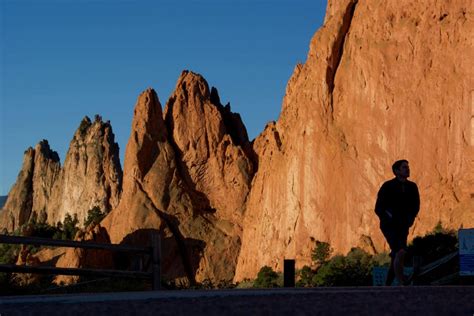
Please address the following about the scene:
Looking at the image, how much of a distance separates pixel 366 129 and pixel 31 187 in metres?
124

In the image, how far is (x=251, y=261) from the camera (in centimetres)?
7081

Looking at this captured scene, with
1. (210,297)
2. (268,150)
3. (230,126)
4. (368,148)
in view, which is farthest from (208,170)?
(210,297)

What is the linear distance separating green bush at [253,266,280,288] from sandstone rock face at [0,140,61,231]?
4163 inches

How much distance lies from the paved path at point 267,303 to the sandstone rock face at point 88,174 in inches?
4911

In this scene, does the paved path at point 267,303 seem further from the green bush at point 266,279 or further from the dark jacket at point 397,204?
the green bush at point 266,279

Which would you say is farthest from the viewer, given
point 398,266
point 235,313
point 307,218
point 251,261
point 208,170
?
point 208,170

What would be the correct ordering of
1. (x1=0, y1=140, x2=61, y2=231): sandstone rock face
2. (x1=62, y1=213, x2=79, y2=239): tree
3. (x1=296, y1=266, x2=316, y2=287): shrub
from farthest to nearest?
(x1=0, y1=140, x2=61, y2=231): sandstone rock face, (x1=62, y1=213, x2=79, y2=239): tree, (x1=296, y1=266, x2=316, y2=287): shrub

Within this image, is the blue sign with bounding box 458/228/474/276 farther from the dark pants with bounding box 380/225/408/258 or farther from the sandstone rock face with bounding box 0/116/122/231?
the sandstone rock face with bounding box 0/116/122/231

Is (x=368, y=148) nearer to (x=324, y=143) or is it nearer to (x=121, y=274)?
(x=324, y=143)

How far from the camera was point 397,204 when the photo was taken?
1291cm

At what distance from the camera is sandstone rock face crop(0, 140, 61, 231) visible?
16625cm

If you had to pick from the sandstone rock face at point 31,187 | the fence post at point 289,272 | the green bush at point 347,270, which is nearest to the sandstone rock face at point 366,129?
the green bush at point 347,270

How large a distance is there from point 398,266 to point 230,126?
87.3 meters

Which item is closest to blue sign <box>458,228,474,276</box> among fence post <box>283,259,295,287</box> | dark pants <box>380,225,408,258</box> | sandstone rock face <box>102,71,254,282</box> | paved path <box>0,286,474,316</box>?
dark pants <box>380,225,408,258</box>
